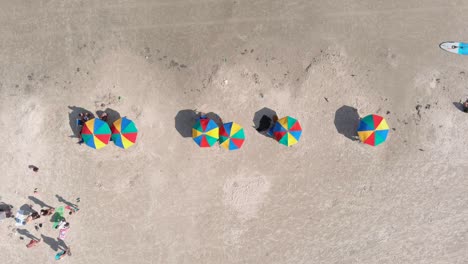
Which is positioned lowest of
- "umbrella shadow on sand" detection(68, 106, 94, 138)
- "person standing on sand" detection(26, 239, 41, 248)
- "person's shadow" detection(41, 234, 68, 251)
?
"person's shadow" detection(41, 234, 68, 251)

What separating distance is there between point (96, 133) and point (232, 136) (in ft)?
15.1

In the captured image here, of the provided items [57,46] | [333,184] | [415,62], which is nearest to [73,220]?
[57,46]

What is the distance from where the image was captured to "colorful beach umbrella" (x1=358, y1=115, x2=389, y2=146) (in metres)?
11.1

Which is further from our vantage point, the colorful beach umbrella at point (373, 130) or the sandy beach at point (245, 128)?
the sandy beach at point (245, 128)

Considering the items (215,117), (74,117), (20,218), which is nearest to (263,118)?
(215,117)

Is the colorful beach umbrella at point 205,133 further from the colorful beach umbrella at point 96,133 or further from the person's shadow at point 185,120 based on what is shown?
the colorful beach umbrella at point 96,133

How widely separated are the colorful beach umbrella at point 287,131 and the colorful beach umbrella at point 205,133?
2.15 meters

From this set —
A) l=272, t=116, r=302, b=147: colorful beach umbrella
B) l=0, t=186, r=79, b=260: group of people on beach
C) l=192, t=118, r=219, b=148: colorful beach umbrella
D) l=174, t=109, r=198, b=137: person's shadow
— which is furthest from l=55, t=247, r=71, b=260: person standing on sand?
l=272, t=116, r=302, b=147: colorful beach umbrella

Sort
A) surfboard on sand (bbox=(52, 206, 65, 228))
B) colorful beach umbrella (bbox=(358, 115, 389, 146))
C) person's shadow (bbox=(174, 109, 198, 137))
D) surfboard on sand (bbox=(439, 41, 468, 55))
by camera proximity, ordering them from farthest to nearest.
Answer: surfboard on sand (bbox=(439, 41, 468, 55)) < person's shadow (bbox=(174, 109, 198, 137)) < surfboard on sand (bbox=(52, 206, 65, 228)) < colorful beach umbrella (bbox=(358, 115, 389, 146))

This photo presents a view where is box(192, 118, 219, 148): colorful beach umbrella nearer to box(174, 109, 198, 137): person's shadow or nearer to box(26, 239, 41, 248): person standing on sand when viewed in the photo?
box(174, 109, 198, 137): person's shadow

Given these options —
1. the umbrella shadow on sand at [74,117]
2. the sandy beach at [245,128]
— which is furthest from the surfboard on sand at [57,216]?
the umbrella shadow on sand at [74,117]

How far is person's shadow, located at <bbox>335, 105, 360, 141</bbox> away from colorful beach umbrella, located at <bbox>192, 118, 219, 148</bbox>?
15.2ft

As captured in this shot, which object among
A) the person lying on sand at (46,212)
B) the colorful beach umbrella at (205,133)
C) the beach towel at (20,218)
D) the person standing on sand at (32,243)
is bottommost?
the person standing on sand at (32,243)

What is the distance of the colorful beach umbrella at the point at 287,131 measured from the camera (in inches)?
433
